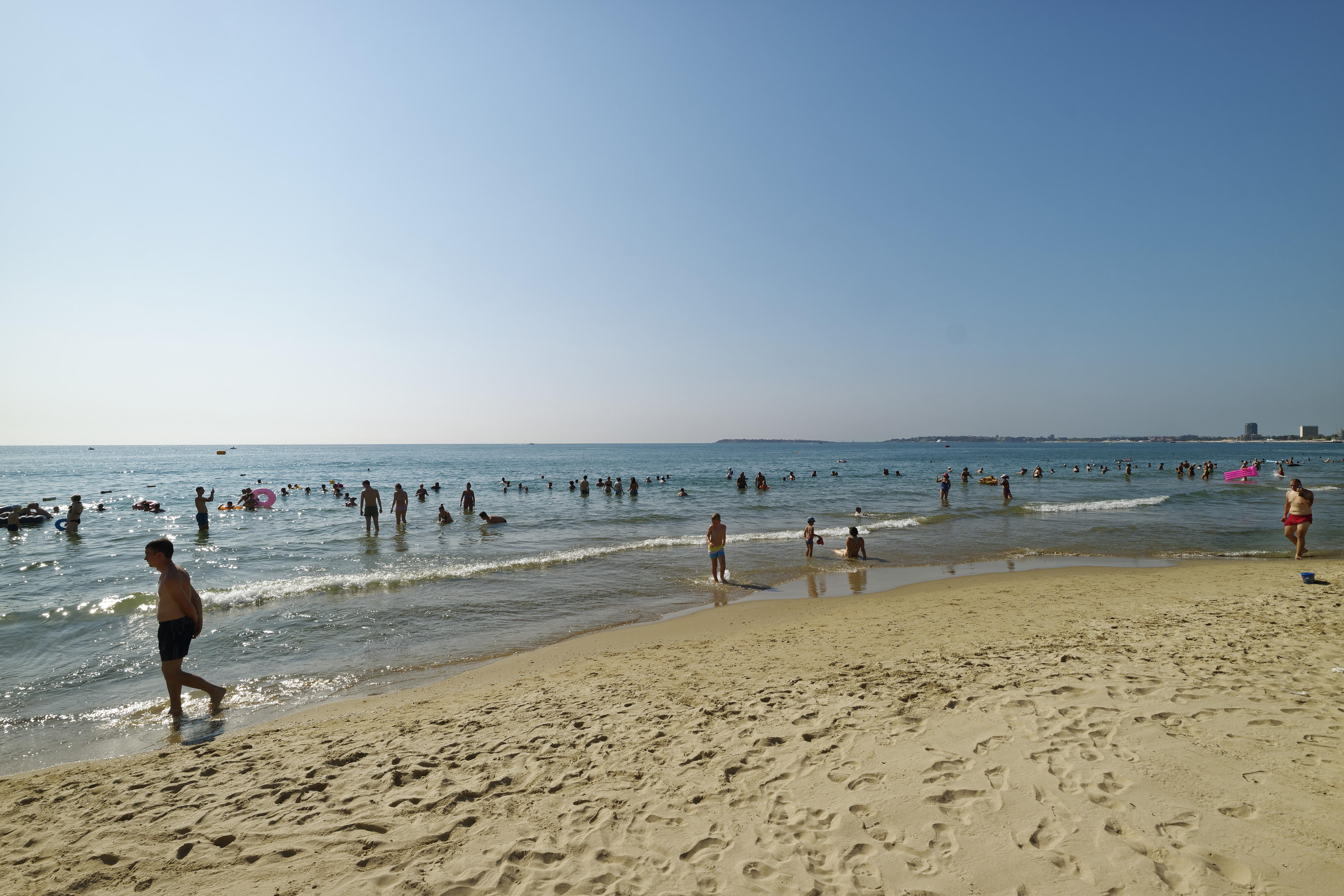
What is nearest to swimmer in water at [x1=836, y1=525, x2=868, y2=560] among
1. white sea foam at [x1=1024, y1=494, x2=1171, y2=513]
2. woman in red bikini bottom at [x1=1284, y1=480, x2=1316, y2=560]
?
woman in red bikini bottom at [x1=1284, y1=480, x2=1316, y2=560]

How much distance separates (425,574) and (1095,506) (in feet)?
97.8

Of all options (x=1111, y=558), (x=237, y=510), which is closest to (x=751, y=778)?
(x=1111, y=558)

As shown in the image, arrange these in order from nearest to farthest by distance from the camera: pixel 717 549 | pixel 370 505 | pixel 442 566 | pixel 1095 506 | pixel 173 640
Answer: pixel 173 640 < pixel 717 549 < pixel 442 566 < pixel 370 505 < pixel 1095 506

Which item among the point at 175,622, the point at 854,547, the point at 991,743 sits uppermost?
the point at 175,622

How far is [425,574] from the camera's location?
14.7 meters

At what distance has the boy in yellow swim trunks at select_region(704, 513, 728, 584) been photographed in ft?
44.5

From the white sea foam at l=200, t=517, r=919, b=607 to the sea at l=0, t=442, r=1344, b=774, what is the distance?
0.09m

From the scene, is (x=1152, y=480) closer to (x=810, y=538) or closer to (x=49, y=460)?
(x=810, y=538)

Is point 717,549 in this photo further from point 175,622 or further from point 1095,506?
point 1095,506

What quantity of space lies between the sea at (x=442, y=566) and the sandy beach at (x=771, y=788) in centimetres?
202

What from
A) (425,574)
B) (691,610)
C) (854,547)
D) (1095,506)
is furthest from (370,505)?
(1095,506)

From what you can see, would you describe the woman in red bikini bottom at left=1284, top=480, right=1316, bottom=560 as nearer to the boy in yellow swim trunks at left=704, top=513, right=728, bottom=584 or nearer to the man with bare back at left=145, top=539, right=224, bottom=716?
the boy in yellow swim trunks at left=704, top=513, right=728, bottom=584

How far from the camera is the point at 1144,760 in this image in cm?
427

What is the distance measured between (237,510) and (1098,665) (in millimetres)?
36583
